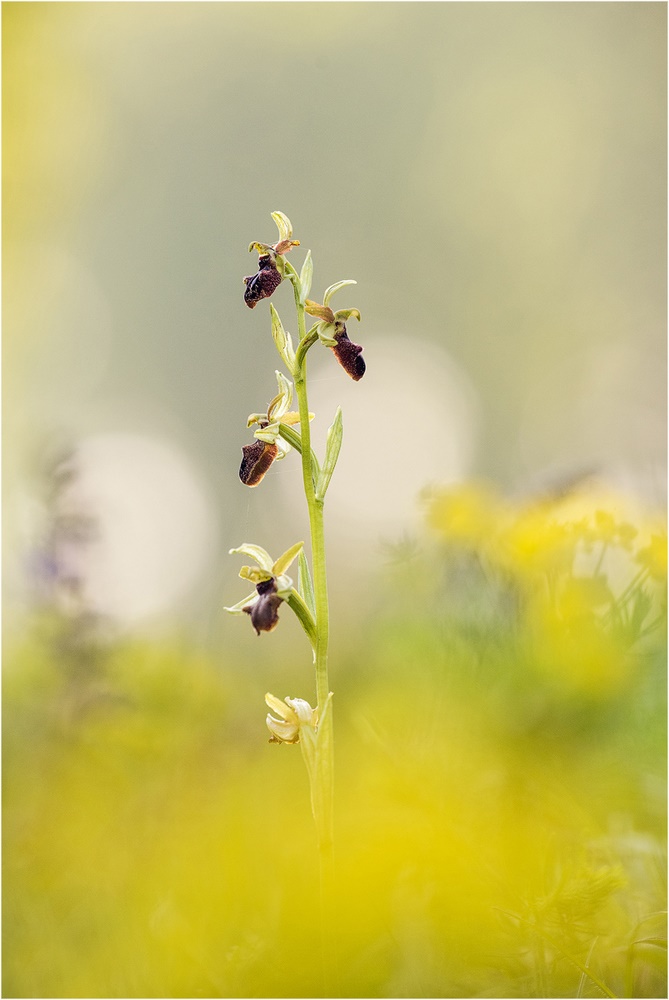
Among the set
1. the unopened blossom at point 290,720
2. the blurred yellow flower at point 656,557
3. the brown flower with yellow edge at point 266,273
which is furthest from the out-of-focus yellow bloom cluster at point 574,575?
the brown flower with yellow edge at point 266,273

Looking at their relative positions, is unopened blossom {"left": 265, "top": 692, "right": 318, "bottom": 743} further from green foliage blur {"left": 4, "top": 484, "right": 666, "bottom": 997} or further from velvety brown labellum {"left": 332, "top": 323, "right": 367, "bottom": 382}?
velvety brown labellum {"left": 332, "top": 323, "right": 367, "bottom": 382}

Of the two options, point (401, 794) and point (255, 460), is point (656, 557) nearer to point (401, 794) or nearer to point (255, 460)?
point (401, 794)

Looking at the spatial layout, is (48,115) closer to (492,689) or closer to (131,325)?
(131,325)

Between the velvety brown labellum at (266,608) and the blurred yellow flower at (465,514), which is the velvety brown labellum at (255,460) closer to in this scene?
the velvety brown labellum at (266,608)

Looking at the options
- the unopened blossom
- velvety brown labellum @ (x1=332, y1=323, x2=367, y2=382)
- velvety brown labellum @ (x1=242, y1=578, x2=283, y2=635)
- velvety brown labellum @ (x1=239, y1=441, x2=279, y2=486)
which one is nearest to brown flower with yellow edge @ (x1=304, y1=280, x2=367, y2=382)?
velvety brown labellum @ (x1=332, y1=323, x2=367, y2=382)

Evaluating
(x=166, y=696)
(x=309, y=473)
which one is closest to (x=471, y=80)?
(x=309, y=473)

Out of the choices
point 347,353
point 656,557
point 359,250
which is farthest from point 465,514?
point 359,250

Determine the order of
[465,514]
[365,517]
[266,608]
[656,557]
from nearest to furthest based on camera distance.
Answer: [266,608] → [656,557] → [465,514] → [365,517]
